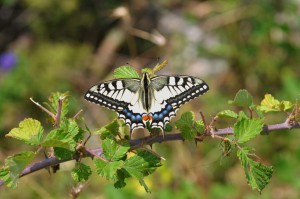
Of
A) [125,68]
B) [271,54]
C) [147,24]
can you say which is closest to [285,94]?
[271,54]

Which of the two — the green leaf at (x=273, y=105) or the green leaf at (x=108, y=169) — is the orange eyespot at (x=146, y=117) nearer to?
the green leaf at (x=108, y=169)

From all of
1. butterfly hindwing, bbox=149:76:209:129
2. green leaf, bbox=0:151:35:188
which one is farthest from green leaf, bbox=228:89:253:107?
green leaf, bbox=0:151:35:188

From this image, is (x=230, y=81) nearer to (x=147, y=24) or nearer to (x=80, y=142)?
(x=147, y=24)

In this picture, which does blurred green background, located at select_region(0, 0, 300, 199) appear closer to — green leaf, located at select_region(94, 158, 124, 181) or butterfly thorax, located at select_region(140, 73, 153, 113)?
butterfly thorax, located at select_region(140, 73, 153, 113)

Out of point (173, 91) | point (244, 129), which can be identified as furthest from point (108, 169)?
point (173, 91)

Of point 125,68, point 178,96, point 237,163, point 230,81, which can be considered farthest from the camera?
point 230,81

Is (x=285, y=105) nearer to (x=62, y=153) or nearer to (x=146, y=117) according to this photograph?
(x=146, y=117)
